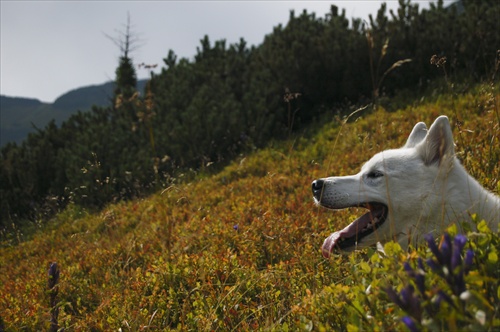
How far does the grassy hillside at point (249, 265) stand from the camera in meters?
1.73

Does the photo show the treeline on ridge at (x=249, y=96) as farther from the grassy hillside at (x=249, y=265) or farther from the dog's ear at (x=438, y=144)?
the dog's ear at (x=438, y=144)

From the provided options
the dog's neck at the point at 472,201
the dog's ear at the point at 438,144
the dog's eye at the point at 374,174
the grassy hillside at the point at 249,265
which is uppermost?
the dog's ear at the point at 438,144

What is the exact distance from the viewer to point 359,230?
324 cm

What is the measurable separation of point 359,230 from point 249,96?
8.78 m

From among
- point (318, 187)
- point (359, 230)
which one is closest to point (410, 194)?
point (359, 230)

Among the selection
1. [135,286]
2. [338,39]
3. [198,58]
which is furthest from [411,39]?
[135,286]

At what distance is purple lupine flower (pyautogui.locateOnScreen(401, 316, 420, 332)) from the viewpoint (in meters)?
1.26

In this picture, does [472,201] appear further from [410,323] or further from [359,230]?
[410,323]

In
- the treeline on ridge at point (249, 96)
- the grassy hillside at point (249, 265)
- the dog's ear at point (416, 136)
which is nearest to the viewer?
the grassy hillside at point (249, 265)

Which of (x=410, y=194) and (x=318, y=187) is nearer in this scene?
(x=410, y=194)

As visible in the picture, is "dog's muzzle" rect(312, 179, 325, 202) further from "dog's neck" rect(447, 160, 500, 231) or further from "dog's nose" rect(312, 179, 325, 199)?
"dog's neck" rect(447, 160, 500, 231)

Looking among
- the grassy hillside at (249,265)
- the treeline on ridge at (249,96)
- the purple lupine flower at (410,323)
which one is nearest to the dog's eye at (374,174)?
the grassy hillside at (249,265)

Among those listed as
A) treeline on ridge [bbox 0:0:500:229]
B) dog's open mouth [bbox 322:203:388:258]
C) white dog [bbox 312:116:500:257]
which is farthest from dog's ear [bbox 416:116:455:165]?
treeline on ridge [bbox 0:0:500:229]

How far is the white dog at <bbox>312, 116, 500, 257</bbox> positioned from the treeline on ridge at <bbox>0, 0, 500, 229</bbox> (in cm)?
681
